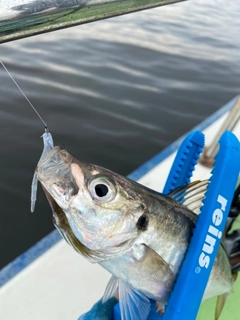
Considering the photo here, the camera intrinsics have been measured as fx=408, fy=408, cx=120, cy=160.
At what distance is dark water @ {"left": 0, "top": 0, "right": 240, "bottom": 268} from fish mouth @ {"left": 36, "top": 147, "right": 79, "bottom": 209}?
223 centimetres

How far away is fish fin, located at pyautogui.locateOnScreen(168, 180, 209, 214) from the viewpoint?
129 cm

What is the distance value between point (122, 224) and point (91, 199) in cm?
12

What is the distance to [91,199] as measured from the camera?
1.06 metres

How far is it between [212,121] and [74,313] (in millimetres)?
2061

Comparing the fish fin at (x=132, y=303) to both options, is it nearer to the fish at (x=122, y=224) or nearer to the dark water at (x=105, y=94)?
the fish at (x=122, y=224)

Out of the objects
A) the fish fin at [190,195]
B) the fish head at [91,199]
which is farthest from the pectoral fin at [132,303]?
the fish fin at [190,195]

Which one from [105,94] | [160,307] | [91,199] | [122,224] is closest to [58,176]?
[91,199]

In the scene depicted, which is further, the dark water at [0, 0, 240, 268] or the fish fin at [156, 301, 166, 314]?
the dark water at [0, 0, 240, 268]

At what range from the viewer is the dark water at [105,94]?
3881 mm

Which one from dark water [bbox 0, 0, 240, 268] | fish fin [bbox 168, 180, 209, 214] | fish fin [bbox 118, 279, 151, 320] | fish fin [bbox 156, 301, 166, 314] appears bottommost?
dark water [bbox 0, 0, 240, 268]


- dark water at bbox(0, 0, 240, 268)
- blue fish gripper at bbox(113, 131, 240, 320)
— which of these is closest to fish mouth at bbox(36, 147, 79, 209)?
blue fish gripper at bbox(113, 131, 240, 320)

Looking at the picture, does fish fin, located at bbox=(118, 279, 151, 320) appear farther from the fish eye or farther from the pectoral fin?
the fish eye

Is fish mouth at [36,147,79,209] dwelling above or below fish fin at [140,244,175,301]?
above

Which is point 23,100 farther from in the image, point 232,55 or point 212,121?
point 232,55
